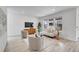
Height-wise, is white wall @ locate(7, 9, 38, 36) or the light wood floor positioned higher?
white wall @ locate(7, 9, 38, 36)

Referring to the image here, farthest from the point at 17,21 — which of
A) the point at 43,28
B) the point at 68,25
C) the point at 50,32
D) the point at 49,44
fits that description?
the point at 68,25

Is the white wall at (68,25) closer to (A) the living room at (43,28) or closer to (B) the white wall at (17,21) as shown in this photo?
(A) the living room at (43,28)

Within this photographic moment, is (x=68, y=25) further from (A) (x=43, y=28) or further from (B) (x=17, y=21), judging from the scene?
(B) (x=17, y=21)

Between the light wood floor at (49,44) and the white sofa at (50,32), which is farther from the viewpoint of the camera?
the light wood floor at (49,44)

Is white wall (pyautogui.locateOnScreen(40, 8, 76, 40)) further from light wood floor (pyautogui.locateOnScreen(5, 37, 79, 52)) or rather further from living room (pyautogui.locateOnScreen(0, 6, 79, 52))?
light wood floor (pyautogui.locateOnScreen(5, 37, 79, 52))

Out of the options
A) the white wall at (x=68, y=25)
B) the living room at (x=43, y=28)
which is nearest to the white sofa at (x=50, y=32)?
the living room at (x=43, y=28)

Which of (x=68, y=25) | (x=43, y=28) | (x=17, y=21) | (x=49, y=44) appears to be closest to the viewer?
(x=43, y=28)

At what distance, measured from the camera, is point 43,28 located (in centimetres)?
263

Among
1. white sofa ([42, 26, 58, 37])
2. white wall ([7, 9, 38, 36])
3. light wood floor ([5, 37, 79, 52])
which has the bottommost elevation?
light wood floor ([5, 37, 79, 52])

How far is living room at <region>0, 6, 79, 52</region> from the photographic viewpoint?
2611 mm

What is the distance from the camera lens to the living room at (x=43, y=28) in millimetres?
2611

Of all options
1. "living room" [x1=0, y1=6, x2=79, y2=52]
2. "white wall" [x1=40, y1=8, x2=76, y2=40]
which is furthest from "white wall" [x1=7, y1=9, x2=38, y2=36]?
"white wall" [x1=40, y1=8, x2=76, y2=40]
